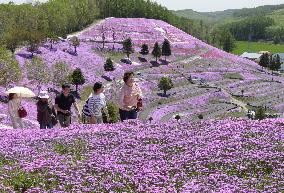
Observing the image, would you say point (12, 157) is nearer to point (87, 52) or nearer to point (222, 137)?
point (222, 137)

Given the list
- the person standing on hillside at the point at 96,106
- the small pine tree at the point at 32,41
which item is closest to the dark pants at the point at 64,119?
the person standing on hillside at the point at 96,106

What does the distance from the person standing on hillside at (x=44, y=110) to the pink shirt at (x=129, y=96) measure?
3.36m

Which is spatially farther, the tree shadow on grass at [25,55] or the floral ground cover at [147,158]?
the tree shadow on grass at [25,55]

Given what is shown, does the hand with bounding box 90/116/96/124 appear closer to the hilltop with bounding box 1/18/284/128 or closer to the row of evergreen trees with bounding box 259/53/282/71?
the hilltop with bounding box 1/18/284/128

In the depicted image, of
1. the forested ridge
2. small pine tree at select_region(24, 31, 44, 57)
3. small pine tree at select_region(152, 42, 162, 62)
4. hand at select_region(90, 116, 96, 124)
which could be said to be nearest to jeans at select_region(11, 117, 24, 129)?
hand at select_region(90, 116, 96, 124)

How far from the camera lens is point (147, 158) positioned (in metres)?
15.6

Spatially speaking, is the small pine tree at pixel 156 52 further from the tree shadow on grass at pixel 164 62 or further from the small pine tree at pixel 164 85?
the small pine tree at pixel 164 85

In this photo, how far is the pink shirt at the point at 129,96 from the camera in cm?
2366


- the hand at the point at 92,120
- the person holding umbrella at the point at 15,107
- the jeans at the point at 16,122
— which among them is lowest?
the jeans at the point at 16,122

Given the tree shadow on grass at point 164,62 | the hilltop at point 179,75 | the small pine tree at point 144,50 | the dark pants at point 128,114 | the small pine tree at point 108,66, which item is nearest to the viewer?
the dark pants at point 128,114

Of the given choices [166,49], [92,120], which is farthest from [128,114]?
[166,49]

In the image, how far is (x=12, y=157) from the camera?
15.9m

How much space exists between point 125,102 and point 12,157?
877 centimetres

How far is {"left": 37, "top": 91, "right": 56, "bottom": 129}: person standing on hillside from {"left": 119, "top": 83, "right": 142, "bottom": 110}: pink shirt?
336 centimetres
